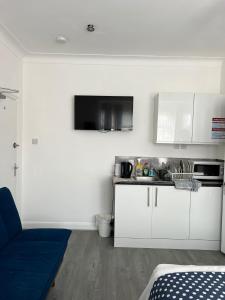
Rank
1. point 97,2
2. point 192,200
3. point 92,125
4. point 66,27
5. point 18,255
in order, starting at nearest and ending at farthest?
point 18,255, point 97,2, point 66,27, point 192,200, point 92,125

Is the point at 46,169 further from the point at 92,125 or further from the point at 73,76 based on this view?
the point at 73,76

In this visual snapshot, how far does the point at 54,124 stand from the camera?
12.7ft

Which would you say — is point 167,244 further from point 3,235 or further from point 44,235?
point 3,235

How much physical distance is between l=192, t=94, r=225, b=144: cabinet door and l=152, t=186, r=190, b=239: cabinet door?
874 millimetres

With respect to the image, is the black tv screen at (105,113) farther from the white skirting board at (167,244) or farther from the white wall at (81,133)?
the white skirting board at (167,244)

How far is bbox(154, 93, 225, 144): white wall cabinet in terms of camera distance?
3.51 metres

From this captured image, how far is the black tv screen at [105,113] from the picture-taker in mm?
3729

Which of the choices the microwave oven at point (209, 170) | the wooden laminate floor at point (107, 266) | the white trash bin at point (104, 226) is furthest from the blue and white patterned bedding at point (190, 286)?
the white trash bin at point (104, 226)

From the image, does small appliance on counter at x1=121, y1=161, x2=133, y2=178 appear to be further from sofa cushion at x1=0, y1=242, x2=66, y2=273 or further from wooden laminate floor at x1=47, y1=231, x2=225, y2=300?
sofa cushion at x1=0, y1=242, x2=66, y2=273

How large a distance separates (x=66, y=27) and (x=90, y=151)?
5.93 feet

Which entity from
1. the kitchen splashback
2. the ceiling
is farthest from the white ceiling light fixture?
the kitchen splashback

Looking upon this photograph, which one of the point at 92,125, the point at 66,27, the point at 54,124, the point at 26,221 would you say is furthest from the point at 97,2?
the point at 26,221

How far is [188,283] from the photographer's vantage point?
1.40m

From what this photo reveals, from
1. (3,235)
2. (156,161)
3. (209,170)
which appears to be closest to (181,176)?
(209,170)
